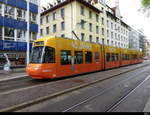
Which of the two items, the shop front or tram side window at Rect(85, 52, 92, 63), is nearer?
tram side window at Rect(85, 52, 92, 63)

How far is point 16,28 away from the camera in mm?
16938

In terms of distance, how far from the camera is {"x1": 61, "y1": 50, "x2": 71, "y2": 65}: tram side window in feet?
30.0

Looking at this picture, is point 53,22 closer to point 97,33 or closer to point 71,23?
point 71,23

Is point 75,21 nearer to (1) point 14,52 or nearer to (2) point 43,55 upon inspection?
(1) point 14,52

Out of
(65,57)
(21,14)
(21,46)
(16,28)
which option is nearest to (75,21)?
(21,14)

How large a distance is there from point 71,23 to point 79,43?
13.6 metres

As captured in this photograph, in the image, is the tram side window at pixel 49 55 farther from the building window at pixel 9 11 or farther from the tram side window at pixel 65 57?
the building window at pixel 9 11

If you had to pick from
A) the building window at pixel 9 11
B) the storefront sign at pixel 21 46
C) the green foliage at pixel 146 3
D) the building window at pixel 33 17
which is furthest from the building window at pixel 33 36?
the green foliage at pixel 146 3

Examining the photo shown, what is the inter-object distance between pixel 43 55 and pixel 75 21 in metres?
16.5

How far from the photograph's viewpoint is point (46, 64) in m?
8.09

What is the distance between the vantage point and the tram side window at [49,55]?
26.7 ft

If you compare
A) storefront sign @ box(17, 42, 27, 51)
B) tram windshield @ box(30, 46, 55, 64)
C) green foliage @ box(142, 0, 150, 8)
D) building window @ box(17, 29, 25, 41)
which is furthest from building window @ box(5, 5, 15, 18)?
green foliage @ box(142, 0, 150, 8)

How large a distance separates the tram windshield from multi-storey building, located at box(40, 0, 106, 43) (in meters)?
13.8

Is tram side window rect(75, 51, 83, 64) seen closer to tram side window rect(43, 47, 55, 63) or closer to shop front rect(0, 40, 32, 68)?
tram side window rect(43, 47, 55, 63)
